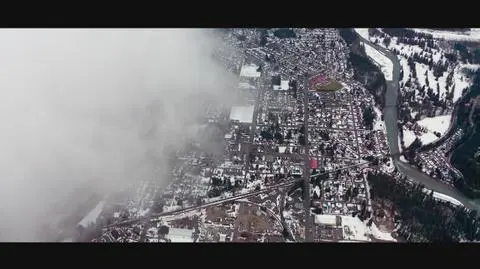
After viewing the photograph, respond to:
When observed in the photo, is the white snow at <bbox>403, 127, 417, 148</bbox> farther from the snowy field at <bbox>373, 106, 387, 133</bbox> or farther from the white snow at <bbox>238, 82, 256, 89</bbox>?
the white snow at <bbox>238, 82, 256, 89</bbox>

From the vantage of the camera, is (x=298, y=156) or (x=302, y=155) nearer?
(x=298, y=156)

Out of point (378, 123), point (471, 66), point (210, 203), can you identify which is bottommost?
point (210, 203)

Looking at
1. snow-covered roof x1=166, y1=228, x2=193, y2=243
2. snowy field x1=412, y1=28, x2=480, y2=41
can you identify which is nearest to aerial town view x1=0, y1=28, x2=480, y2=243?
snow-covered roof x1=166, y1=228, x2=193, y2=243

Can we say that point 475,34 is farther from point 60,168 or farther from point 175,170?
point 60,168

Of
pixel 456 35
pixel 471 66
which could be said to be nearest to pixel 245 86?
pixel 471 66

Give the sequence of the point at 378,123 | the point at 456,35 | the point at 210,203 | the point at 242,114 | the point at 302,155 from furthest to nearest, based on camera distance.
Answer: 1. the point at 456,35
2. the point at 242,114
3. the point at 378,123
4. the point at 302,155
5. the point at 210,203

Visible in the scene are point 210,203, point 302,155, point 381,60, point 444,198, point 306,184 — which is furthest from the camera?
point 381,60

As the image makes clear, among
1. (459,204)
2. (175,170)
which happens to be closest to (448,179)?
(459,204)

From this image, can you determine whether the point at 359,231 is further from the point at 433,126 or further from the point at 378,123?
the point at 433,126

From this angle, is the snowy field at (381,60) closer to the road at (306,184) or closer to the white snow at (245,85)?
the road at (306,184)
